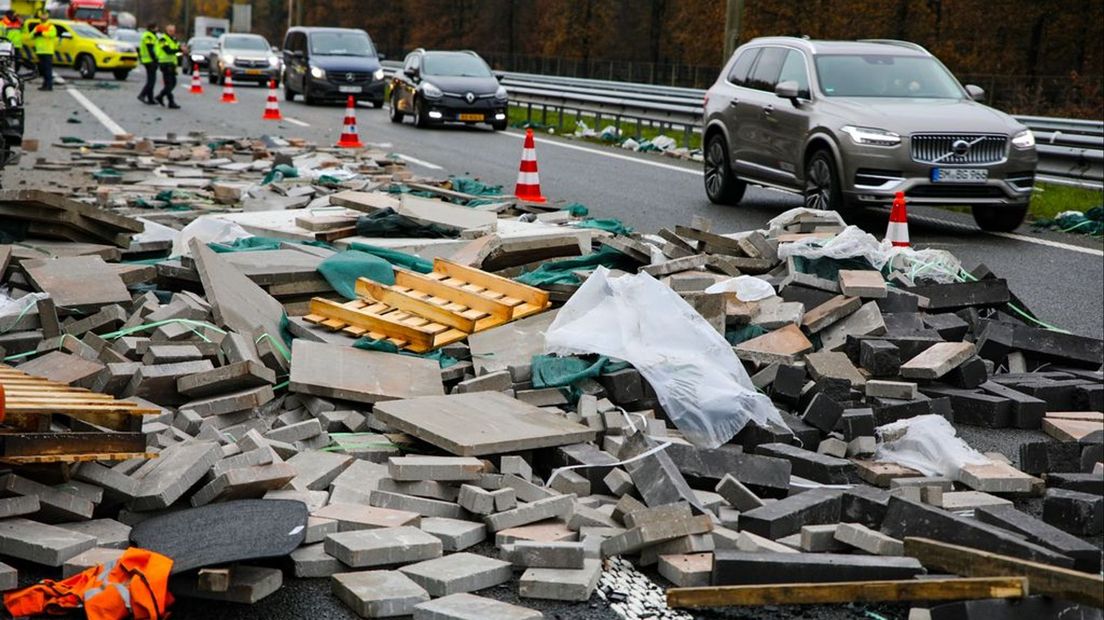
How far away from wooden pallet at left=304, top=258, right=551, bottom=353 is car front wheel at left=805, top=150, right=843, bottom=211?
20.4ft

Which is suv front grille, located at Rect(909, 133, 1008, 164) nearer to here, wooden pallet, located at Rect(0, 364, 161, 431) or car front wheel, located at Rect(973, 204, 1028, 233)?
car front wheel, located at Rect(973, 204, 1028, 233)

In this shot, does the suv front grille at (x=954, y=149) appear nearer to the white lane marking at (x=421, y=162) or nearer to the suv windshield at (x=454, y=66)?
the white lane marking at (x=421, y=162)

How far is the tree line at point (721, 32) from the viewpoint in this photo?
42.1m

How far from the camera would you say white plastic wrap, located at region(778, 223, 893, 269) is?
27.0ft

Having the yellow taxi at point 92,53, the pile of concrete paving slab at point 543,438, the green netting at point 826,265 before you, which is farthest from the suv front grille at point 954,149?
the yellow taxi at point 92,53

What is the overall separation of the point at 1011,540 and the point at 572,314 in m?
2.88

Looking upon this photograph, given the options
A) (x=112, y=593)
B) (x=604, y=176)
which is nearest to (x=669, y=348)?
(x=112, y=593)

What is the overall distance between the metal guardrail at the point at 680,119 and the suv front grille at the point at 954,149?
2906 millimetres

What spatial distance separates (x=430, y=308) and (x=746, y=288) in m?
1.88

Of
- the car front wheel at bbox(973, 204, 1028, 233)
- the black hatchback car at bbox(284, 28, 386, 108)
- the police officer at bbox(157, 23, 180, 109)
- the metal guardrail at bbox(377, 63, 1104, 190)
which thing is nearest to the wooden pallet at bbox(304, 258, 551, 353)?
the car front wheel at bbox(973, 204, 1028, 233)

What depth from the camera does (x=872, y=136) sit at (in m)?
12.8

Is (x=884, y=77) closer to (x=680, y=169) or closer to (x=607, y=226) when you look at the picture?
(x=607, y=226)

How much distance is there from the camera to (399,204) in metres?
10.6

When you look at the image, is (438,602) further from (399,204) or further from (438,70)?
(438,70)
